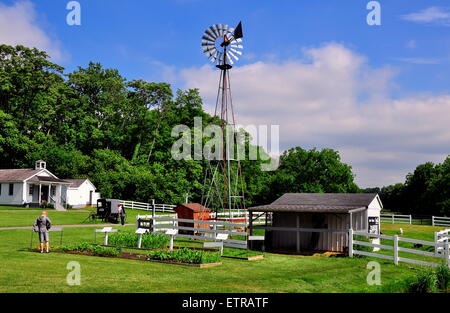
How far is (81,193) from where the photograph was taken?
56594mm

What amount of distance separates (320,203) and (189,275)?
40.0 ft

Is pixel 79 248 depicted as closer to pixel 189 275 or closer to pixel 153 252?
pixel 153 252

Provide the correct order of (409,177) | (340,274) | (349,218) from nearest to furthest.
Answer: (340,274) < (349,218) < (409,177)

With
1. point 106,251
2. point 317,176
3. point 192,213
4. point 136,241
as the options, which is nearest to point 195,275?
point 106,251

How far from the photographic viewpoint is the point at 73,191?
55.7 metres

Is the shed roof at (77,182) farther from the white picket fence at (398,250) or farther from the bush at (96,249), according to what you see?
the white picket fence at (398,250)

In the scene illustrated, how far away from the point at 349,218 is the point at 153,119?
5435cm

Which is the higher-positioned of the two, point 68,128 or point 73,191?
point 68,128

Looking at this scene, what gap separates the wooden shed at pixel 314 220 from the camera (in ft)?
72.8

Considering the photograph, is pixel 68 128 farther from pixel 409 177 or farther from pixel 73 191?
pixel 409 177

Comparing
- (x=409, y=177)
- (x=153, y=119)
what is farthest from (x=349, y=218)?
(x=409, y=177)

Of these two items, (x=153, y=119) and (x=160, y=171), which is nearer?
(x=160, y=171)

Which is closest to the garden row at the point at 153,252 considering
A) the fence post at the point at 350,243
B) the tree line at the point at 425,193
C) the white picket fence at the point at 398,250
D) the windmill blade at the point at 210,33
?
the fence post at the point at 350,243

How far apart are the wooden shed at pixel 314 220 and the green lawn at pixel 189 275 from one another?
127 inches
